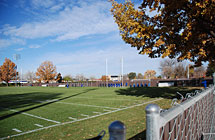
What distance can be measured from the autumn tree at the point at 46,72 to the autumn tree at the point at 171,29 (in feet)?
246

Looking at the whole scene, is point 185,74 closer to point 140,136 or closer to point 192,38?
point 192,38

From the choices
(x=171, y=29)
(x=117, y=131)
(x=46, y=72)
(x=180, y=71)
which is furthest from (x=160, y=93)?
(x=46, y=72)

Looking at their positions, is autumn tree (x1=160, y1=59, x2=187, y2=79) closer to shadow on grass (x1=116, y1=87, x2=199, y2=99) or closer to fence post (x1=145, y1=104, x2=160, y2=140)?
shadow on grass (x1=116, y1=87, x2=199, y2=99)

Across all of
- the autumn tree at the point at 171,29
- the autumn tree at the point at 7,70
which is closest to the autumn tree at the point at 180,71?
the autumn tree at the point at 171,29

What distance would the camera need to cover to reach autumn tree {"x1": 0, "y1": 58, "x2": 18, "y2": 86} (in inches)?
2918

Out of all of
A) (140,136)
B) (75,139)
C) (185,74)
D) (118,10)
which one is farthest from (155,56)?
(185,74)

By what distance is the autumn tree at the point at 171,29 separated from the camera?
9078 mm

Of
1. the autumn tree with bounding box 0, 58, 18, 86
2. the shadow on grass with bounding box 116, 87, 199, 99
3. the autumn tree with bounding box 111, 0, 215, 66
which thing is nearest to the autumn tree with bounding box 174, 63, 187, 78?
the shadow on grass with bounding box 116, 87, 199, 99

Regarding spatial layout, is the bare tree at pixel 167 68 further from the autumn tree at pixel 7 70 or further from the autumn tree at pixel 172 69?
the autumn tree at pixel 7 70

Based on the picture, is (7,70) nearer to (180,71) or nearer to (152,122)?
(180,71)

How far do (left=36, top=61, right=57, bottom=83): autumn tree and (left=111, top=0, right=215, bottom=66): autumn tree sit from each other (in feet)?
246

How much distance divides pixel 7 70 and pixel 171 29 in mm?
83069

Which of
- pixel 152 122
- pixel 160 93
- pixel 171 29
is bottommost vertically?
pixel 160 93

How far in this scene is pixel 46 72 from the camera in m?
80.2
